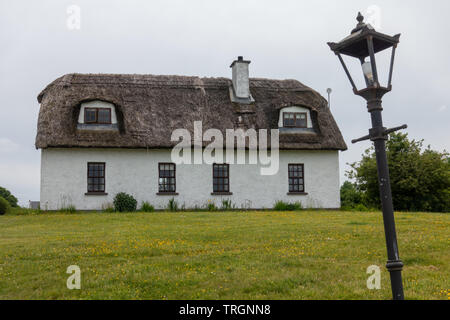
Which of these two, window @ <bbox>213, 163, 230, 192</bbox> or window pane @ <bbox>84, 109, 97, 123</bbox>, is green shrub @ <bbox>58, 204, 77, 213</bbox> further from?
window @ <bbox>213, 163, 230, 192</bbox>

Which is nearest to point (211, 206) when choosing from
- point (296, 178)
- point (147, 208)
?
point (147, 208)

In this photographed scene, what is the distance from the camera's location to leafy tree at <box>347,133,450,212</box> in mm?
28125

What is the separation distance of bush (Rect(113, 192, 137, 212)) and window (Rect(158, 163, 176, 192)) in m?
1.82

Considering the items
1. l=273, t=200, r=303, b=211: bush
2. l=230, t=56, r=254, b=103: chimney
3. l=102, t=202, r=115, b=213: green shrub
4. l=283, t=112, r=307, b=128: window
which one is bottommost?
l=273, t=200, r=303, b=211: bush

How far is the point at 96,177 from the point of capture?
23719mm

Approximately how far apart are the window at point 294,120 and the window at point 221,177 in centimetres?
424

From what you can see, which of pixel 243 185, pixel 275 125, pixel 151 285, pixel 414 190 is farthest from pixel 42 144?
pixel 414 190

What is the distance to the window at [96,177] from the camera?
2366 cm

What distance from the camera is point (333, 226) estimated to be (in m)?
15.5

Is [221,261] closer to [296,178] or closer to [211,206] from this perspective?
[211,206]

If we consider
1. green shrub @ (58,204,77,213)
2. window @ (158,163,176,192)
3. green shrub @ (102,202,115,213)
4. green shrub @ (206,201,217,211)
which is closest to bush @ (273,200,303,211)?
green shrub @ (206,201,217,211)

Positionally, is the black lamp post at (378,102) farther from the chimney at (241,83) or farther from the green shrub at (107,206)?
the chimney at (241,83)
